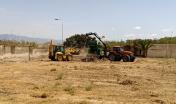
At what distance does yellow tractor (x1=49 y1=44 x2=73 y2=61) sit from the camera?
171ft

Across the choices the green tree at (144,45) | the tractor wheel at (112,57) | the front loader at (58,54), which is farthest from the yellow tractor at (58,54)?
the green tree at (144,45)

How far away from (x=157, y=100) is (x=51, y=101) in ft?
13.5

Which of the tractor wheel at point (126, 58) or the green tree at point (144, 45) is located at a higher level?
the green tree at point (144, 45)

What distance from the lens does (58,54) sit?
52250mm

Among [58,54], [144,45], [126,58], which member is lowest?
[126,58]

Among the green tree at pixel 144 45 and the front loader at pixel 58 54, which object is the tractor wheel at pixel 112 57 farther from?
the green tree at pixel 144 45

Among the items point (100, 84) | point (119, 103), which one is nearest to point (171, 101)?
point (119, 103)

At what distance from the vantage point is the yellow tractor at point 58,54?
52125mm

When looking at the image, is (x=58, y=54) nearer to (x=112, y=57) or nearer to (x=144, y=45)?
(x=112, y=57)

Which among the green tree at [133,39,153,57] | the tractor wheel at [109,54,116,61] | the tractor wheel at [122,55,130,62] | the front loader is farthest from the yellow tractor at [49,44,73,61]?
the green tree at [133,39,153,57]

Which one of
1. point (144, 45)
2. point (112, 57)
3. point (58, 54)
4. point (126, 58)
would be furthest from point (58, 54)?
point (144, 45)

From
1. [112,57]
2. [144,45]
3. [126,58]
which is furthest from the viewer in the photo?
[144,45]

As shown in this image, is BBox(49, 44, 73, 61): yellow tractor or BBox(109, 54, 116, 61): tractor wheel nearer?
BBox(49, 44, 73, 61): yellow tractor

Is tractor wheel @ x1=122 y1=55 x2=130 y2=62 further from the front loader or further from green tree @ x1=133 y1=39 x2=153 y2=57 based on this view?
green tree @ x1=133 y1=39 x2=153 y2=57
